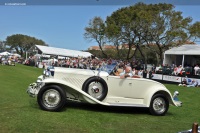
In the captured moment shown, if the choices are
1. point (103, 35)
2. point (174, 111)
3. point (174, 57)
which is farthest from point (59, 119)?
point (103, 35)

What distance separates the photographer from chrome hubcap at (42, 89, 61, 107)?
7707 mm

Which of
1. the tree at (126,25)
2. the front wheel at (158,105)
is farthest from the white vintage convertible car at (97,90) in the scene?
the tree at (126,25)

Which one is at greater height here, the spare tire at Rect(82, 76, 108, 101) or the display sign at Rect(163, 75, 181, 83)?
the spare tire at Rect(82, 76, 108, 101)

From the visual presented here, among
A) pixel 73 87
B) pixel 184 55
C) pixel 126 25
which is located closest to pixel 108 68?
pixel 73 87

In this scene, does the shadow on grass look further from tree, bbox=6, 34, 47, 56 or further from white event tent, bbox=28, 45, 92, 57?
tree, bbox=6, 34, 47, 56

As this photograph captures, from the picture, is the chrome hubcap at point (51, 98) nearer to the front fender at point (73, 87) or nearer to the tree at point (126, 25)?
the front fender at point (73, 87)

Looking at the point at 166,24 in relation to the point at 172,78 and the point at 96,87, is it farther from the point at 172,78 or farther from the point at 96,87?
the point at 96,87

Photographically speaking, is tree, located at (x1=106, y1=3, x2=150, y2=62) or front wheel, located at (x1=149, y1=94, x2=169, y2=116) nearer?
front wheel, located at (x1=149, y1=94, x2=169, y2=116)

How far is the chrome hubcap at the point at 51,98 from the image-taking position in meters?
7.71

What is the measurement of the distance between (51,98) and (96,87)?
129 cm

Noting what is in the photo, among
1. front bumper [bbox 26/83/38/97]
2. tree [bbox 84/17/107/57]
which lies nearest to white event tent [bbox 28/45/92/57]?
tree [bbox 84/17/107/57]

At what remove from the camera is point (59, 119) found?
685 centimetres

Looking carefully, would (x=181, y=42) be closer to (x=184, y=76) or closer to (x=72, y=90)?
(x=184, y=76)

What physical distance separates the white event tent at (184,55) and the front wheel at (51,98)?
93.4 feet
